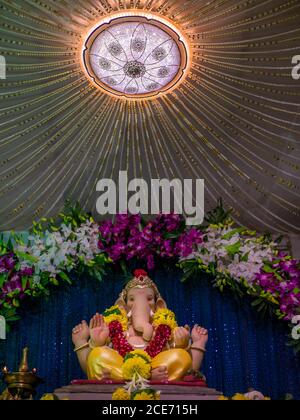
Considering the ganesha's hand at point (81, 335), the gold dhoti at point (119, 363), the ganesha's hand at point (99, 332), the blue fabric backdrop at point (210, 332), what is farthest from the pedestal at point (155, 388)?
the blue fabric backdrop at point (210, 332)

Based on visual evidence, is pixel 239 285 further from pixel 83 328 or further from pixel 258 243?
pixel 83 328

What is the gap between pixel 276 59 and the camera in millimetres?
3691

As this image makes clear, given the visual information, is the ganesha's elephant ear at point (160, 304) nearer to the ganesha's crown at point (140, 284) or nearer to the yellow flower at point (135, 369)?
the ganesha's crown at point (140, 284)

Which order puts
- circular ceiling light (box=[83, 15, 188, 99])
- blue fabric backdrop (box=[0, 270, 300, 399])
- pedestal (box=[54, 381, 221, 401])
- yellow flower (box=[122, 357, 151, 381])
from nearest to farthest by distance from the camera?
pedestal (box=[54, 381, 221, 401]) → yellow flower (box=[122, 357, 151, 381]) → circular ceiling light (box=[83, 15, 188, 99]) → blue fabric backdrop (box=[0, 270, 300, 399])

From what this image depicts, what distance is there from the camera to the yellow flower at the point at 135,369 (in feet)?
10.9

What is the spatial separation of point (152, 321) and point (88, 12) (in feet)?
7.44

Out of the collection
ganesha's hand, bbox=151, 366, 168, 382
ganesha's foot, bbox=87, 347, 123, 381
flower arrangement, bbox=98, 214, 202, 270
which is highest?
flower arrangement, bbox=98, 214, 202, 270

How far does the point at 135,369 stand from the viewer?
3326 millimetres

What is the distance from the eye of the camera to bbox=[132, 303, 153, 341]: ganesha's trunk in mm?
3958

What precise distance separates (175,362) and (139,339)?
0.53 m

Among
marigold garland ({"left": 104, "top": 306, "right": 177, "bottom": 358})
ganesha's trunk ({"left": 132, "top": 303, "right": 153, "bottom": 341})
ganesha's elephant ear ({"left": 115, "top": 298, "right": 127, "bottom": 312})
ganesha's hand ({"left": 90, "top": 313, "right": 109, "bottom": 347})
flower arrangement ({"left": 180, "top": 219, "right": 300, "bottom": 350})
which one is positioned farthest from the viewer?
flower arrangement ({"left": 180, "top": 219, "right": 300, "bottom": 350})

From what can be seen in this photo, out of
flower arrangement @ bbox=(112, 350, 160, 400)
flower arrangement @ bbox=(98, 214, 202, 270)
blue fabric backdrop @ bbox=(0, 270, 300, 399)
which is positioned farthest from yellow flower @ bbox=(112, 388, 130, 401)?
flower arrangement @ bbox=(98, 214, 202, 270)

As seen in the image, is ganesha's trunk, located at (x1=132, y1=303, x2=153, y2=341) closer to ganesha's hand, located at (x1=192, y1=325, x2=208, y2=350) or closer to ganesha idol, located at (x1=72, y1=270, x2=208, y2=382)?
ganesha idol, located at (x1=72, y1=270, x2=208, y2=382)
